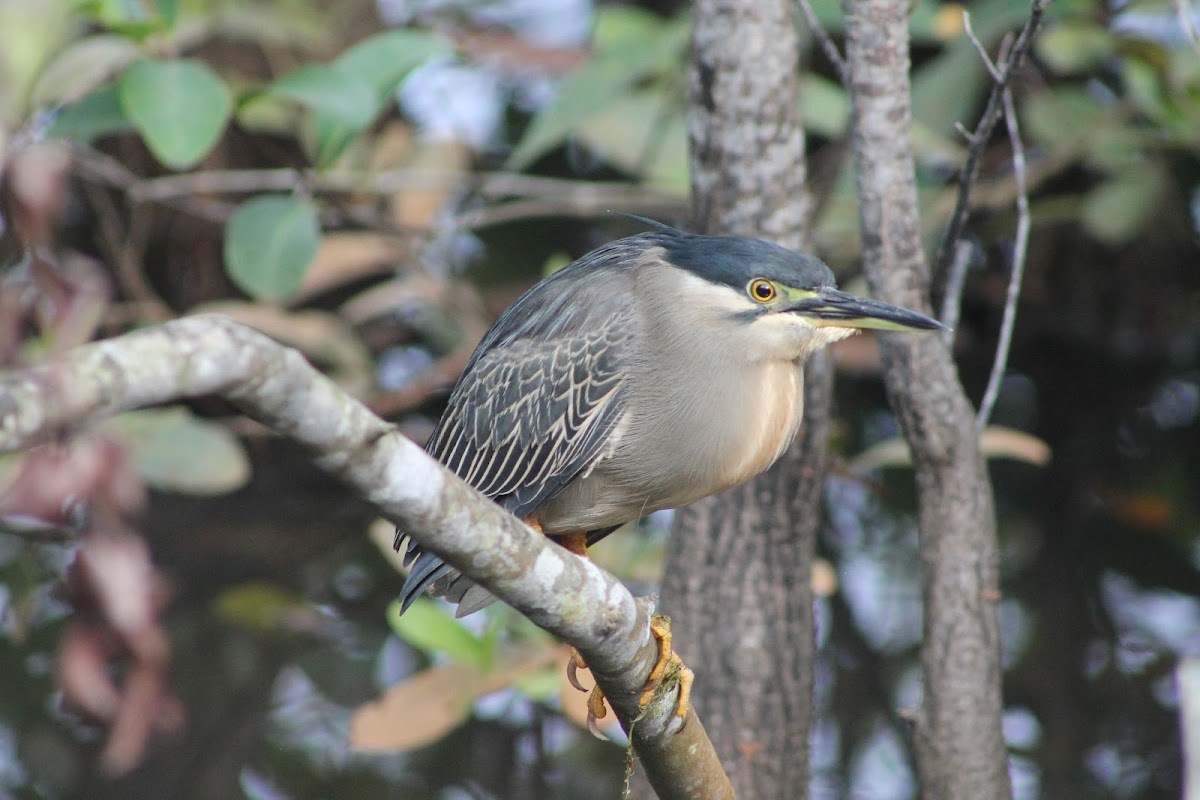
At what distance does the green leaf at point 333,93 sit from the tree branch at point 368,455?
1.58 metres

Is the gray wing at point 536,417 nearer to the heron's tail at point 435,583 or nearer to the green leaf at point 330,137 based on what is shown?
the heron's tail at point 435,583

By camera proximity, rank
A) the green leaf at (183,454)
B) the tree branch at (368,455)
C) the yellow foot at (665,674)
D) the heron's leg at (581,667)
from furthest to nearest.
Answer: the green leaf at (183,454), the heron's leg at (581,667), the yellow foot at (665,674), the tree branch at (368,455)

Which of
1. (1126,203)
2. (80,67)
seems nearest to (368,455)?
(80,67)

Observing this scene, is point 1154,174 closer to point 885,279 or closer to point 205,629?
point 885,279

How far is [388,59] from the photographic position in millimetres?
3441

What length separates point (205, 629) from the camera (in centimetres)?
457

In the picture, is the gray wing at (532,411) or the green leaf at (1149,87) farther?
the green leaf at (1149,87)

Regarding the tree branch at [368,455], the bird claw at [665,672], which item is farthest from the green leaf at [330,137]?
the tree branch at [368,455]

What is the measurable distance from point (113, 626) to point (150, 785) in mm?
3105

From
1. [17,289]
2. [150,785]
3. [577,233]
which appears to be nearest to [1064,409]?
[577,233]

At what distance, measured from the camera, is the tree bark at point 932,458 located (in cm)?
246

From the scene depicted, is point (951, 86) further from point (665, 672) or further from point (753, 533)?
point (665, 672)

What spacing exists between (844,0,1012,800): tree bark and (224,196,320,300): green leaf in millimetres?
1518

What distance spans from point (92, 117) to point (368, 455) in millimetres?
2298
